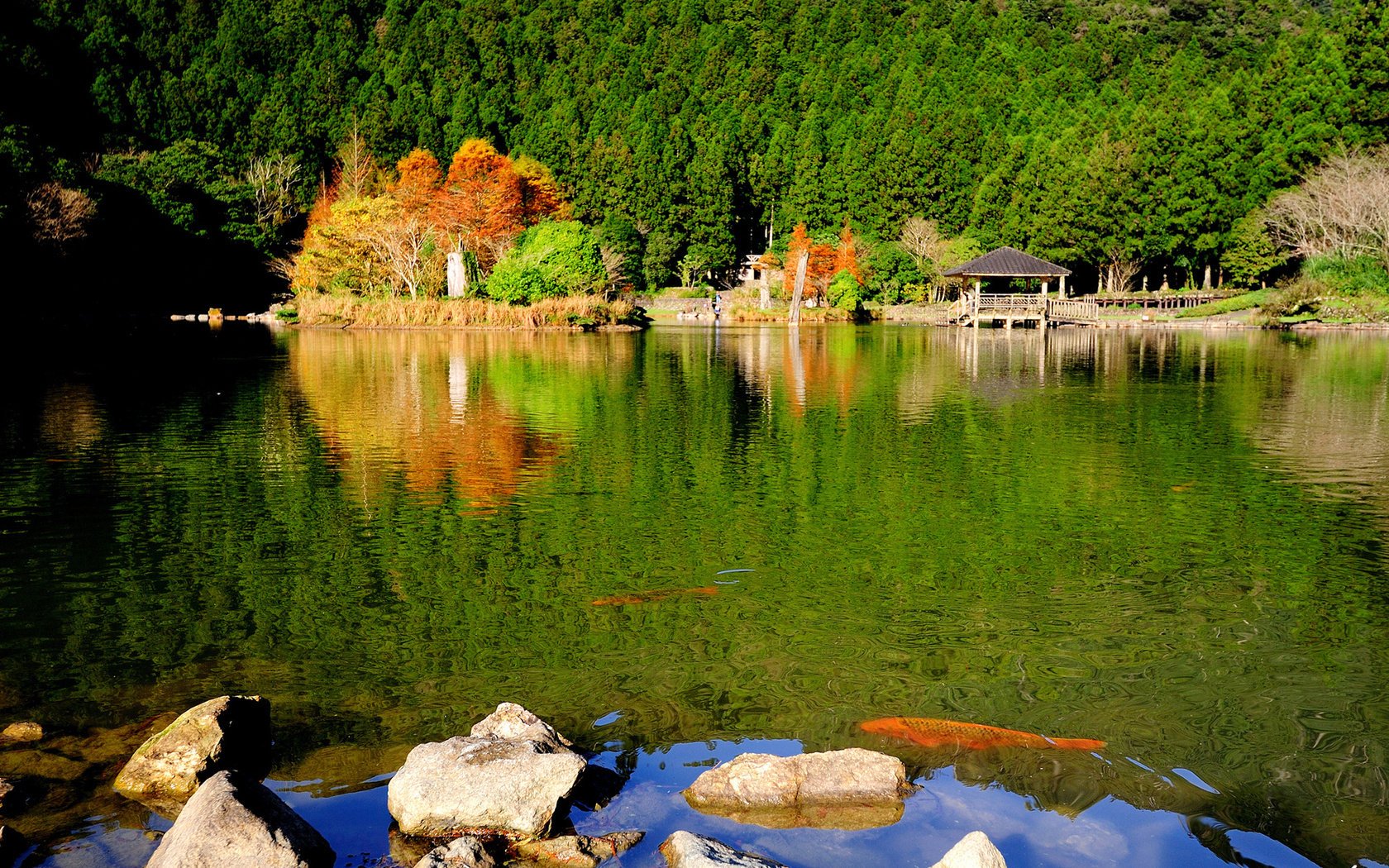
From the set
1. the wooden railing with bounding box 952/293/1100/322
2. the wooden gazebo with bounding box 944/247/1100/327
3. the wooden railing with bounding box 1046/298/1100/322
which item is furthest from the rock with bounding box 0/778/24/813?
the wooden railing with bounding box 1046/298/1100/322

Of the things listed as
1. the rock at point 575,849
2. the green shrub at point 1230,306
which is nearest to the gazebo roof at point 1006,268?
the green shrub at point 1230,306

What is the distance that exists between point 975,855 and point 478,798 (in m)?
1.77

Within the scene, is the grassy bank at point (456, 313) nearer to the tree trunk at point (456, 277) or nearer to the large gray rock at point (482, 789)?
the tree trunk at point (456, 277)

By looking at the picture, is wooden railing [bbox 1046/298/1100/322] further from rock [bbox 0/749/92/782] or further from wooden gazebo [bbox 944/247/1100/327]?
rock [bbox 0/749/92/782]

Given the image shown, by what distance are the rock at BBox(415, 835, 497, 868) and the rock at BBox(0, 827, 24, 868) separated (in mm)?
1461

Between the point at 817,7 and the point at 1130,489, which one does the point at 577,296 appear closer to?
the point at 1130,489

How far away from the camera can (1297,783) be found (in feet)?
14.0

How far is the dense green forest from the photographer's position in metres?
51.4

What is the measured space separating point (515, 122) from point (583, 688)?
288 feet

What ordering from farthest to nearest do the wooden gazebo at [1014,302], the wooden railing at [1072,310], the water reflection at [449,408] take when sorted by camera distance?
1. the wooden railing at [1072,310]
2. the wooden gazebo at [1014,302]
3. the water reflection at [449,408]

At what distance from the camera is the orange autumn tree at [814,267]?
184 ft

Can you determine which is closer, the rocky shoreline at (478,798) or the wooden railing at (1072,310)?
the rocky shoreline at (478,798)

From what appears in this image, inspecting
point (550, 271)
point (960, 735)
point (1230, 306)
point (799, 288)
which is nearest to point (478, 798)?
point (960, 735)

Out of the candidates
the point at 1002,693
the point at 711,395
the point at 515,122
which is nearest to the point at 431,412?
the point at 711,395
